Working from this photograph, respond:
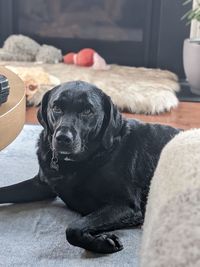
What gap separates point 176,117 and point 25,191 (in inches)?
52.7

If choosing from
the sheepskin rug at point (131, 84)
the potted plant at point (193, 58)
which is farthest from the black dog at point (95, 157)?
the potted plant at point (193, 58)

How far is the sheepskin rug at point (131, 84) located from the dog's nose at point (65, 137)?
1451 mm

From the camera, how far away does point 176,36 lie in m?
3.61

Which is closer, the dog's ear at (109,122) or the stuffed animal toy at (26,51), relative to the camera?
the dog's ear at (109,122)

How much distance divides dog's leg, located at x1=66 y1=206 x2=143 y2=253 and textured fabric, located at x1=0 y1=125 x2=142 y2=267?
25 millimetres

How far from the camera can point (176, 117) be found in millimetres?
2816

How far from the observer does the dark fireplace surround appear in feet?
11.8

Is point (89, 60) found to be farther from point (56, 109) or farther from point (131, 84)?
point (56, 109)

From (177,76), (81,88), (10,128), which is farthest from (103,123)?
(177,76)

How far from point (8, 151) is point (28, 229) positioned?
719 millimetres

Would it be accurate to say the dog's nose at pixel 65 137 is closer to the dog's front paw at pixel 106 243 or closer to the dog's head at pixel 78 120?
the dog's head at pixel 78 120

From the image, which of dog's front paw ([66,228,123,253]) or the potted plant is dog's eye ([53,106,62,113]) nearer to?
dog's front paw ([66,228,123,253])

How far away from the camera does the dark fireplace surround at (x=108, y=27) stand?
3592 millimetres

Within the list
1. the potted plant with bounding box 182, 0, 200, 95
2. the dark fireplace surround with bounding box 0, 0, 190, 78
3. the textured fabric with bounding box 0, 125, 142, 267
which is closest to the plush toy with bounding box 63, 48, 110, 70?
the dark fireplace surround with bounding box 0, 0, 190, 78
